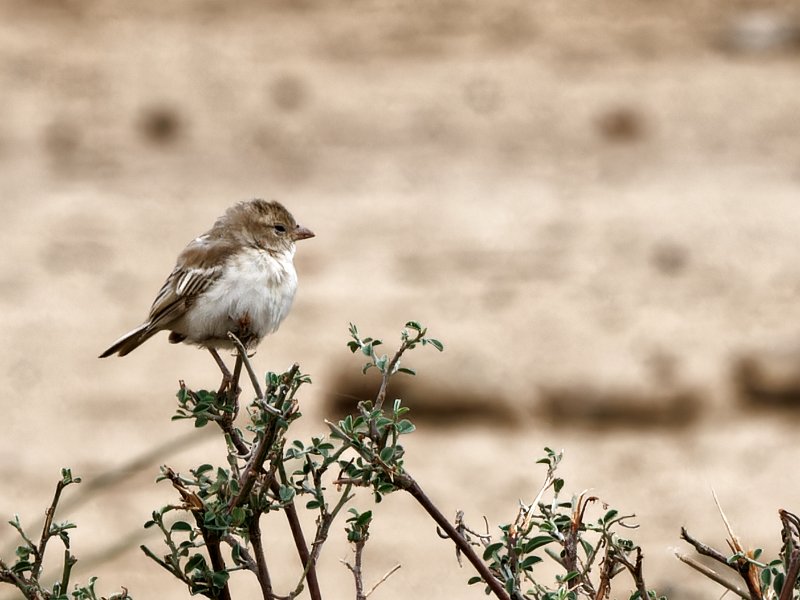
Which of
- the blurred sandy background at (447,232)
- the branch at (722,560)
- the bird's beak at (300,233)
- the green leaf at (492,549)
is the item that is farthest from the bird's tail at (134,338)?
the blurred sandy background at (447,232)

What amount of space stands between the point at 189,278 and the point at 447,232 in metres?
4.88

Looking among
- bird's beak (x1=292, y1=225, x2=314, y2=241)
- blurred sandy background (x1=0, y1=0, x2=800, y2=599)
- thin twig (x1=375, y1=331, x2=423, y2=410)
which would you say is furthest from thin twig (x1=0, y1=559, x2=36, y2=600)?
blurred sandy background (x1=0, y1=0, x2=800, y2=599)

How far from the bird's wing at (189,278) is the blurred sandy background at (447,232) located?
3697 mm

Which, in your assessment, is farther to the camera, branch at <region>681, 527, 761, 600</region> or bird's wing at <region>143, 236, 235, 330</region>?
bird's wing at <region>143, 236, 235, 330</region>

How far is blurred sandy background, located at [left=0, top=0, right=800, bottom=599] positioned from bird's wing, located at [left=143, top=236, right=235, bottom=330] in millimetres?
3697

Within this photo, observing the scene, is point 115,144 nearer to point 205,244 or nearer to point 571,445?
point 571,445

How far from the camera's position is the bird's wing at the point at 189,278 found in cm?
254

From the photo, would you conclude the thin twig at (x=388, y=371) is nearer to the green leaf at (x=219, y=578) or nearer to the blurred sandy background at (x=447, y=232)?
the green leaf at (x=219, y=578)

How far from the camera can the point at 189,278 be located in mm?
2578

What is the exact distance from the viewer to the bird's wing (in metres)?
2.54

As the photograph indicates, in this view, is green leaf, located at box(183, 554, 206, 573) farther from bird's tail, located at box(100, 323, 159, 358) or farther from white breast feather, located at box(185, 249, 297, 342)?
bird's tail, located at box(100, 323, 159, 358)

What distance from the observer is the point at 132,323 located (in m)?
7.26

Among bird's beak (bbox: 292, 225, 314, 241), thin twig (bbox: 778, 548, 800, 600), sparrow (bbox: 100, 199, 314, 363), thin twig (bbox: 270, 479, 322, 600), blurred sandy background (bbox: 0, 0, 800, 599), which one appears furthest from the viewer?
blurred sandy background (bbox: 0, 0, 800, 599)

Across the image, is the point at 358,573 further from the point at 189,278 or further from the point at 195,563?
the point at 189,278
